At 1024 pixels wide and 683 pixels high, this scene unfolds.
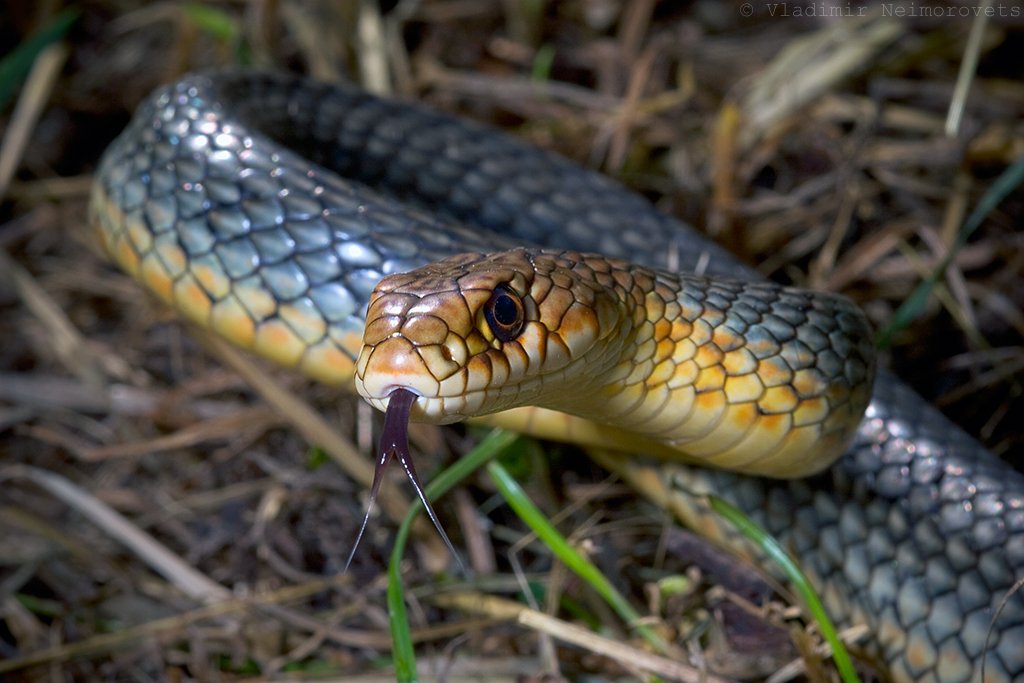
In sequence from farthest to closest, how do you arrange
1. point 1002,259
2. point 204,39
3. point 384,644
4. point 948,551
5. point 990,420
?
point 204,39
point 1002,259
point 990,420
point 384,644
point 948,551

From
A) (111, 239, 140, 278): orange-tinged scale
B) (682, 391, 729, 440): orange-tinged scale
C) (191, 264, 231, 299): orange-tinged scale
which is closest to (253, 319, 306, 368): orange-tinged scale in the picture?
(191, 264, 231, 299): orange-tinged scale

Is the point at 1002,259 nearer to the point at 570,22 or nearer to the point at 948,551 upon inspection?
the point at 948,551

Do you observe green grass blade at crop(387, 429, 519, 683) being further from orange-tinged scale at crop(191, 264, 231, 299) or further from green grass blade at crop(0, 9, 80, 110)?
green grass blade at crop(0, 9, 80, 110)

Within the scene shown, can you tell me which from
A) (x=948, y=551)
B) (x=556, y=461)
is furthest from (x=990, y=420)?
(x=556, y=461)

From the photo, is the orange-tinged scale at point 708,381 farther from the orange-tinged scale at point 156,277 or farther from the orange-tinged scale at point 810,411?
the orange-tinged scale at point 156,277

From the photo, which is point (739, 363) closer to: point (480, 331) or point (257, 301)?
point (480, 331)

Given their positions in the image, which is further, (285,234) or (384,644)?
(384,644)

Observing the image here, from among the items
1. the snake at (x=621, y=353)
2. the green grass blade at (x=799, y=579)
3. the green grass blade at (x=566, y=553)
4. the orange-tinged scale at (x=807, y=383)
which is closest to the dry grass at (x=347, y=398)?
the green grass blade at (x=566, y=553)
